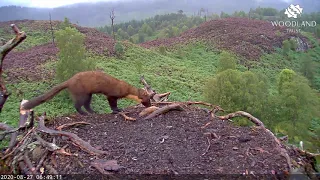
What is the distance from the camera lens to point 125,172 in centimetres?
427

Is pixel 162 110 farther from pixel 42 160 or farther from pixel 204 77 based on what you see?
pixel 204 77

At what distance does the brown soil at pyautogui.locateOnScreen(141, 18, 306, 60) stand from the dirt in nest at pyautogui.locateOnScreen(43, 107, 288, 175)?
147 ft

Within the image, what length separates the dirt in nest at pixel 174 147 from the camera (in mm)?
4441

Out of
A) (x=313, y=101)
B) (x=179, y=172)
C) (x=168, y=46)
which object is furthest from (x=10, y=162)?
(x=168, y=46)

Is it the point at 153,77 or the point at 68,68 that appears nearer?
the point at 68,68

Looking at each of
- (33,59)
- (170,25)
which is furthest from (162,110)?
(170,25)

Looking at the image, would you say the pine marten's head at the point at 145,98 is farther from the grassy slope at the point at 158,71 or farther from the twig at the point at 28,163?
the grassy slope at the point at 158,71

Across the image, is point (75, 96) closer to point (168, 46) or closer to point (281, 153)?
point (281, 153)

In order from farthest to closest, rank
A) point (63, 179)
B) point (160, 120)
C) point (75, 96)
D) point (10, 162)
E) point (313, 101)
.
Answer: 1. point (313, 101)
2. point (75, 96)
3. point (160, 120)
4. point (10, 162)
5. point (63, 179)

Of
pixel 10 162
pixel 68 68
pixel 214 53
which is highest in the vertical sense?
pixel 10 162

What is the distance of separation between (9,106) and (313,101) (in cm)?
2297

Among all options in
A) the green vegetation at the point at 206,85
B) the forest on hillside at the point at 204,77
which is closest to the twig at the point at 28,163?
the forest on hillside at the point at 204,77

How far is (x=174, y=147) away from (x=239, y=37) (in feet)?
183

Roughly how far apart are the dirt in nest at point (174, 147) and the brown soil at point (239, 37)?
147 ft
